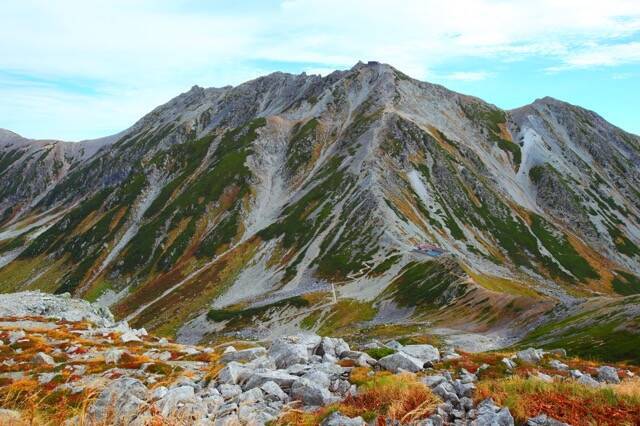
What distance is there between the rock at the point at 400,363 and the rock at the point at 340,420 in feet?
20.5

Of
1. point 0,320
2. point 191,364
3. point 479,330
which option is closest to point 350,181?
point 479,330

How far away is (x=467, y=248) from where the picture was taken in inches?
6501

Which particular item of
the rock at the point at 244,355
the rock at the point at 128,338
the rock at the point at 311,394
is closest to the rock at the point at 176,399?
the rock at the point at 311,394

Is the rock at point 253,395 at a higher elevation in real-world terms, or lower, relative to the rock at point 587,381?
lower

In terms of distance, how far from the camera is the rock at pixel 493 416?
45.2 ft

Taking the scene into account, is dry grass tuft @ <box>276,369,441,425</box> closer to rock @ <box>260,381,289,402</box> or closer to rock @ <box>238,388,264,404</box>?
rock @ <box>238,388,264,404</box>

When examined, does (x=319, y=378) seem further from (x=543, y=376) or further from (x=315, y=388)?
(x=543, y=376)

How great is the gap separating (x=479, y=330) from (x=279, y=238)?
10667cm

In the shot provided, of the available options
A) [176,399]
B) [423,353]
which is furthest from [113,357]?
[423,353]

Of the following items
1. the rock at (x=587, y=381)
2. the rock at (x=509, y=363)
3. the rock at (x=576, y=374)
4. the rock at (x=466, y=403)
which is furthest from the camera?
the rock at (x=509, y=363)

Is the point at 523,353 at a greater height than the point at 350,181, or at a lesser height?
lesser

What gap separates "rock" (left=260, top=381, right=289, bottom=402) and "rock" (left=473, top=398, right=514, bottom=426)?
657 cm

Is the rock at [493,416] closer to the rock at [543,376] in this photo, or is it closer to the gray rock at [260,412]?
the rock at [543,376]

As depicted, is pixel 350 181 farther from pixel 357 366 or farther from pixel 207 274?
pixel 357 366
